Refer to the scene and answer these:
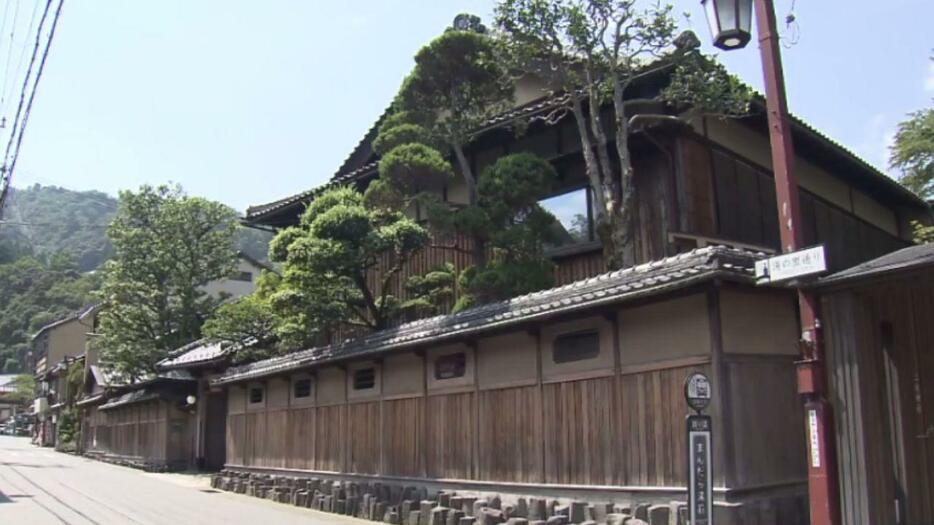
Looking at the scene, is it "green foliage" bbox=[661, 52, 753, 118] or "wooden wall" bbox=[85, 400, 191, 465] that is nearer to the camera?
"green foliage" bbox=[661, 52, 753, 118]

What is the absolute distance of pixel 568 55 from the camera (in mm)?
15469

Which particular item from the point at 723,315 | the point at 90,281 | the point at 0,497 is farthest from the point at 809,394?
the point at 90,281

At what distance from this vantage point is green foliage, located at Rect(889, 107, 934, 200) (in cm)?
2244

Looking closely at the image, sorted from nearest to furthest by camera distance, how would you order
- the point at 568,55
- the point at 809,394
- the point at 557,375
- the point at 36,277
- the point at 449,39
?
the point at 809,394
the point at 557,375
the point at 568,55
the point at 449,39
the point at 36,277

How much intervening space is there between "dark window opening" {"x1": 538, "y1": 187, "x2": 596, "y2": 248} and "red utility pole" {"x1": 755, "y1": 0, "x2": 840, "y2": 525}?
29.7ft

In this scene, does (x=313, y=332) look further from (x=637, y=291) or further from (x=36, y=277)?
(x=36, y=277)

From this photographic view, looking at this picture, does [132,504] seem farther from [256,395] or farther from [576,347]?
[576,347]

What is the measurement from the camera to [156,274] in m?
40.9

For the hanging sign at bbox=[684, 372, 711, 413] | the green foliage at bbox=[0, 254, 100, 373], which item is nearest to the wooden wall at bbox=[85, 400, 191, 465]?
the hanging sign at bbox=[684, 372, 711, 413]

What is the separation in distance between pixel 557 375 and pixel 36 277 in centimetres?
12313

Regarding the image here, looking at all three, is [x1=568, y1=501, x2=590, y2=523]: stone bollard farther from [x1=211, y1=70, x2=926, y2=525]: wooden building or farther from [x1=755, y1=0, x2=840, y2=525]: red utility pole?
[x1=755, y1=0, x2=840, y2=525]: red utility pole

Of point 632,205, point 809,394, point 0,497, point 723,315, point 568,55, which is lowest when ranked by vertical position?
point 0,497

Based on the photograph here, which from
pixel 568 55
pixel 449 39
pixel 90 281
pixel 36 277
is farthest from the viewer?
pixel 36 277

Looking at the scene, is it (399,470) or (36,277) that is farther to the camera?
(36,277)
